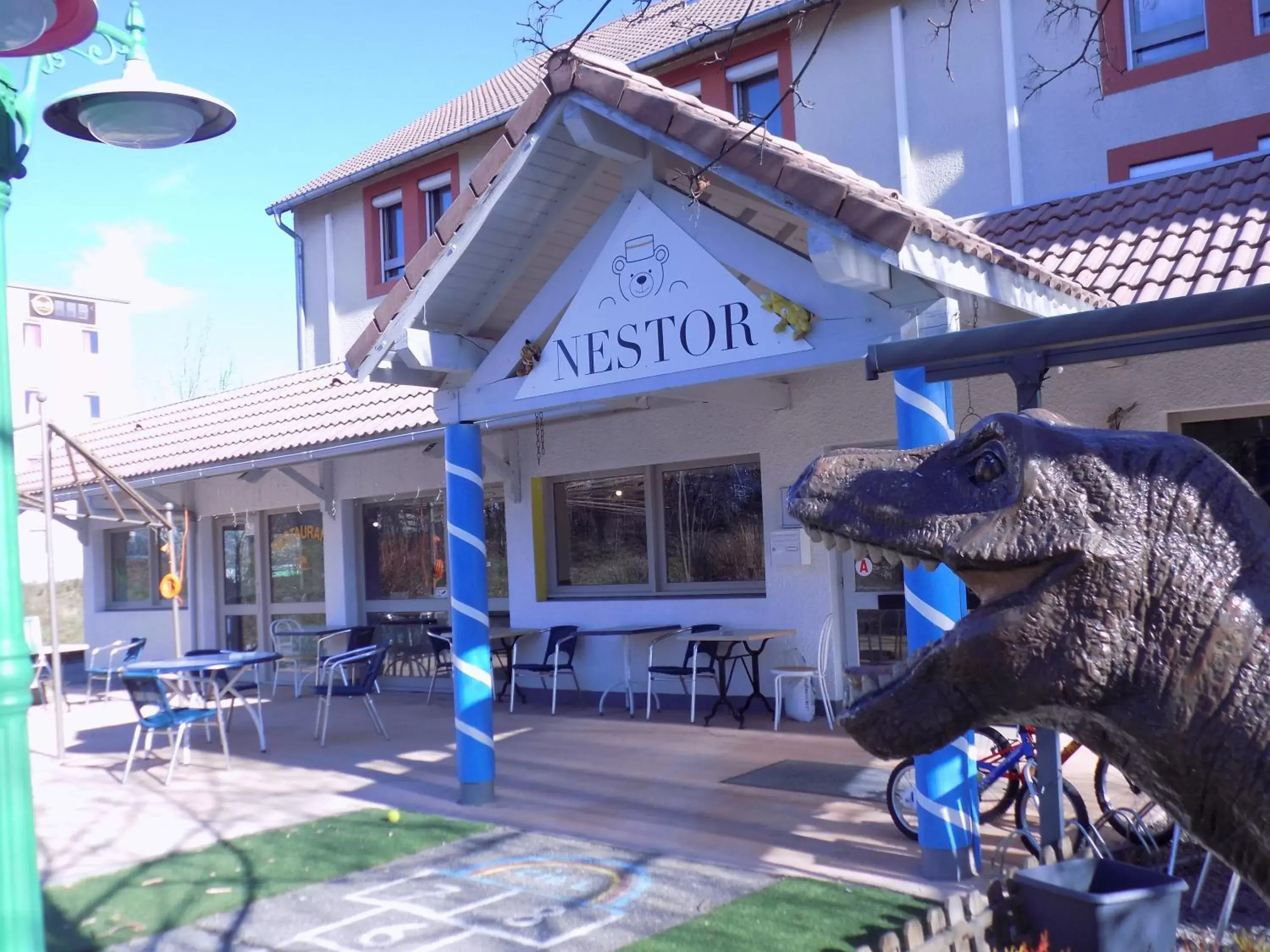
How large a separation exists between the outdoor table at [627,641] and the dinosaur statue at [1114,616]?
9.37m

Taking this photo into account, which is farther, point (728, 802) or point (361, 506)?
point (361, 506)

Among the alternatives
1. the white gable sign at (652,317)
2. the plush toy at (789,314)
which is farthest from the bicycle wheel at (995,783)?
the white gable sign at (652,317)

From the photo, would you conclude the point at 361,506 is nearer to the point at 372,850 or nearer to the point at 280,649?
the point at 280,649

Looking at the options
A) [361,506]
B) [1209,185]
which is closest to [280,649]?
[361,506]

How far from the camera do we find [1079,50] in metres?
12.0

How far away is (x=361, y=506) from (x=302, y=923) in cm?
1008

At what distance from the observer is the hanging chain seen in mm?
5902

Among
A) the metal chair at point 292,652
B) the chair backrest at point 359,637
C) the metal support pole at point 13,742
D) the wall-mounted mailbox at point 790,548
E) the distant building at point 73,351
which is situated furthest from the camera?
the distant building at point 73,351

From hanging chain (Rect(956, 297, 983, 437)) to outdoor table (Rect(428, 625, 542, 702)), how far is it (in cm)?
549

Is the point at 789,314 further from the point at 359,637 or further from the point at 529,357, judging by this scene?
the point at 359,637

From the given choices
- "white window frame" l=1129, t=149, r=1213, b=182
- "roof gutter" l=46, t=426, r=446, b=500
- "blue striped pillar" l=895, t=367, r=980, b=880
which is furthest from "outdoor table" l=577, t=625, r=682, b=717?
"white window frame" l=1129, t=149, r=1213, b=182

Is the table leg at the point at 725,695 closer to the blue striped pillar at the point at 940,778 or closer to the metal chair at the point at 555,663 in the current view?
the metal chair at the point at 555,663

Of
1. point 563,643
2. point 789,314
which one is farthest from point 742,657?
point 789,314

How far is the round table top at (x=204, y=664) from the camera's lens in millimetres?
9883
